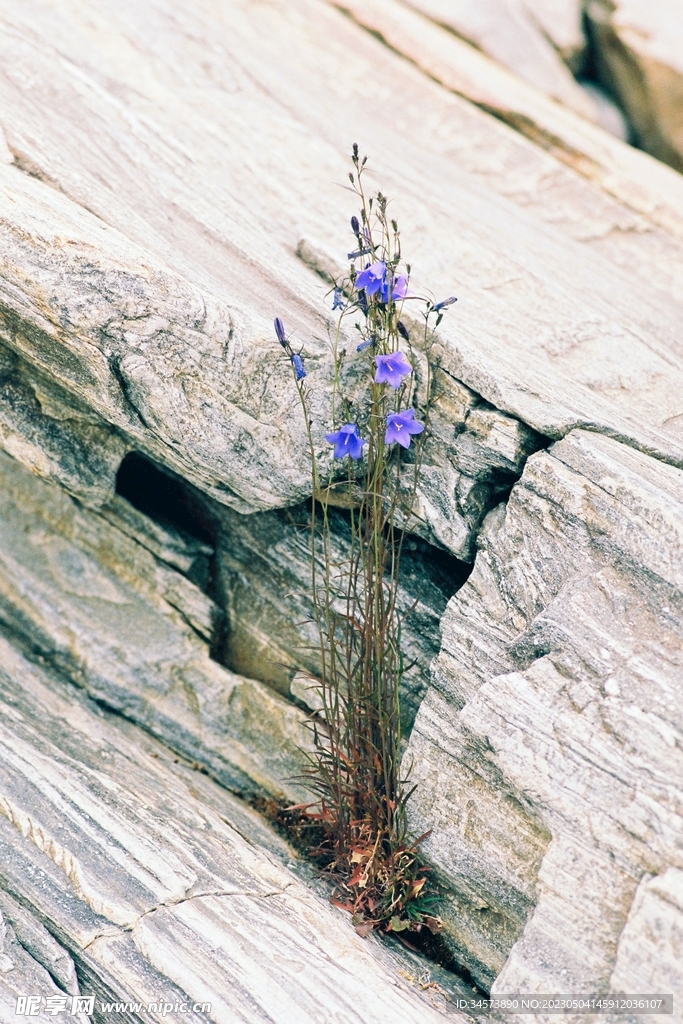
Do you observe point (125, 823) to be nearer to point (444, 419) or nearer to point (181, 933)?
point (181, 933)

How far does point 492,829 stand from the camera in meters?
3.75

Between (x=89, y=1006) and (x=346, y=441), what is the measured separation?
2519 millimetres

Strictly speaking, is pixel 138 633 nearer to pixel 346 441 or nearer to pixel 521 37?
pixel 346 441

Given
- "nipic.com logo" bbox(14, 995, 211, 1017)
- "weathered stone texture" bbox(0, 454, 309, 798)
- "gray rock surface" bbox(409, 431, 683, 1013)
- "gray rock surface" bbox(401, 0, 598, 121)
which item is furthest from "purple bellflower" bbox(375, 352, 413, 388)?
"gray rock surface" bbox(401, 0, 598, 121)

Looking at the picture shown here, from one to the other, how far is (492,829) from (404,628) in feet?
3.73

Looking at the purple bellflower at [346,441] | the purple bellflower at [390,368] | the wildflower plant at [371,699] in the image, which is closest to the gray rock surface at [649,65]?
the wildflower plant at [371,699]

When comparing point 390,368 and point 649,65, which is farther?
point 649,65

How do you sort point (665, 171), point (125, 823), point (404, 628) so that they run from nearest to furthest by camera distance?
point (125, 823) < point (404, 628) < point (665, 171)

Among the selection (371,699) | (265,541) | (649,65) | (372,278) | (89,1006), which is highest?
(649,65)

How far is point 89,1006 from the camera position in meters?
3.47

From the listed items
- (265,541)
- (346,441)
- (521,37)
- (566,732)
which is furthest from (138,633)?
(521,37)

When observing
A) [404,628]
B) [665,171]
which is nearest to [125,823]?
[404,628]

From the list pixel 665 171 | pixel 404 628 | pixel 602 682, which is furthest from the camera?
pixel 665 171

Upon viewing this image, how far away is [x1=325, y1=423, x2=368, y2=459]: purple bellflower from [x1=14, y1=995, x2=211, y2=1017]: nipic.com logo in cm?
228
